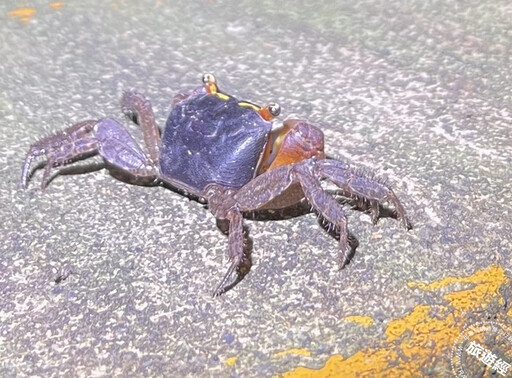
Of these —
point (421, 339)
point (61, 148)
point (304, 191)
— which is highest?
point (304, 191)

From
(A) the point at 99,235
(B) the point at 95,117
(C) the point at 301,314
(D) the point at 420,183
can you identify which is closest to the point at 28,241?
(A) the point at 99,235

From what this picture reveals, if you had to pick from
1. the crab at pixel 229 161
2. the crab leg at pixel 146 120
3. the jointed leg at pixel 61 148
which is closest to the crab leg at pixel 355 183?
the crab at pixel 229 161

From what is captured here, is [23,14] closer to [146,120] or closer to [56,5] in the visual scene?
[56,5]

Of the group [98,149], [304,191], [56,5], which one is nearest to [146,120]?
[98,149]

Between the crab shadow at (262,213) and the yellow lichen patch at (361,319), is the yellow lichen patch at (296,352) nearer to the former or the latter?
the yellow lichen patch at (361,319)

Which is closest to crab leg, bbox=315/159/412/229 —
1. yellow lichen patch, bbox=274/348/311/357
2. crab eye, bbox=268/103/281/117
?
crab eye, bbox=268/103/281/117

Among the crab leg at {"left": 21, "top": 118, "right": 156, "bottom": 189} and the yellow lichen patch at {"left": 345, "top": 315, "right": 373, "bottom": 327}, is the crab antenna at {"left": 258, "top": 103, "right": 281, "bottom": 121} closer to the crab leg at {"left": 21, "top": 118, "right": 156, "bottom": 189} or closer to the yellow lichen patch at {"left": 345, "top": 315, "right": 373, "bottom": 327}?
the crab leg at {"left": 21, "top": 118, "right": 156, "bottom": 189}

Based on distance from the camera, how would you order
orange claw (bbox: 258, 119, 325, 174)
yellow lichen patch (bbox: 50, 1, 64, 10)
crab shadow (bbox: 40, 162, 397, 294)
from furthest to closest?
yellow lichen patch (bbox: 50, 1, 64, 10) < orange claw (bbox: 258, 119, 325, 174) < crab shadow (bbox: 40, 162, 397, 294)
